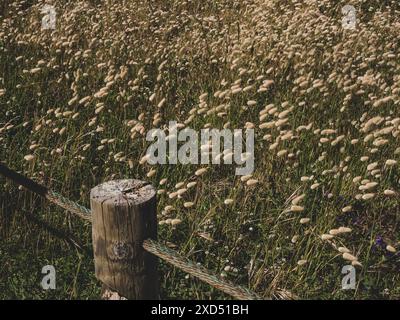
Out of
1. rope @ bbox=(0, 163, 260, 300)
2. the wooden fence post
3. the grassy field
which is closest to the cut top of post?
the wooden fence post

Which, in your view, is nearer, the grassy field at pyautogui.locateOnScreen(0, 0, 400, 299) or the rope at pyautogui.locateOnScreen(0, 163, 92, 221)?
the rope at pyautogui.locateOnScreen(0, 163, 92, 221)

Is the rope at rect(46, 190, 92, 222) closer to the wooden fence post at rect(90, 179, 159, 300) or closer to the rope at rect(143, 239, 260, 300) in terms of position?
the wooden fence post at rect(90, 179, 159, 300)

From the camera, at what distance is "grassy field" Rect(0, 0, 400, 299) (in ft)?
10.0

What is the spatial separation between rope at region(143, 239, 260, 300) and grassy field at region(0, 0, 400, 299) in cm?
84

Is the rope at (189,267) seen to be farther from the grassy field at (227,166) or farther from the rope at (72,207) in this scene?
the grassy field at (227,166)

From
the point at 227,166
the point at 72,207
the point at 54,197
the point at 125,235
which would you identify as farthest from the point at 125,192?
the point at 227,166

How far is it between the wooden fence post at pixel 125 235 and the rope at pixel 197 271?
64 mm

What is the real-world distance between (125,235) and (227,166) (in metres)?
1.84

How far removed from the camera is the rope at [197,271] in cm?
180

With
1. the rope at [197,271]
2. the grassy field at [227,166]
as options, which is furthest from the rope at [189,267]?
the grassy field at [227,166]

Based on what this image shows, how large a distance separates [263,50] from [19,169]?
2564 millimetres

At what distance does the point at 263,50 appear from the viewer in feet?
17.1
